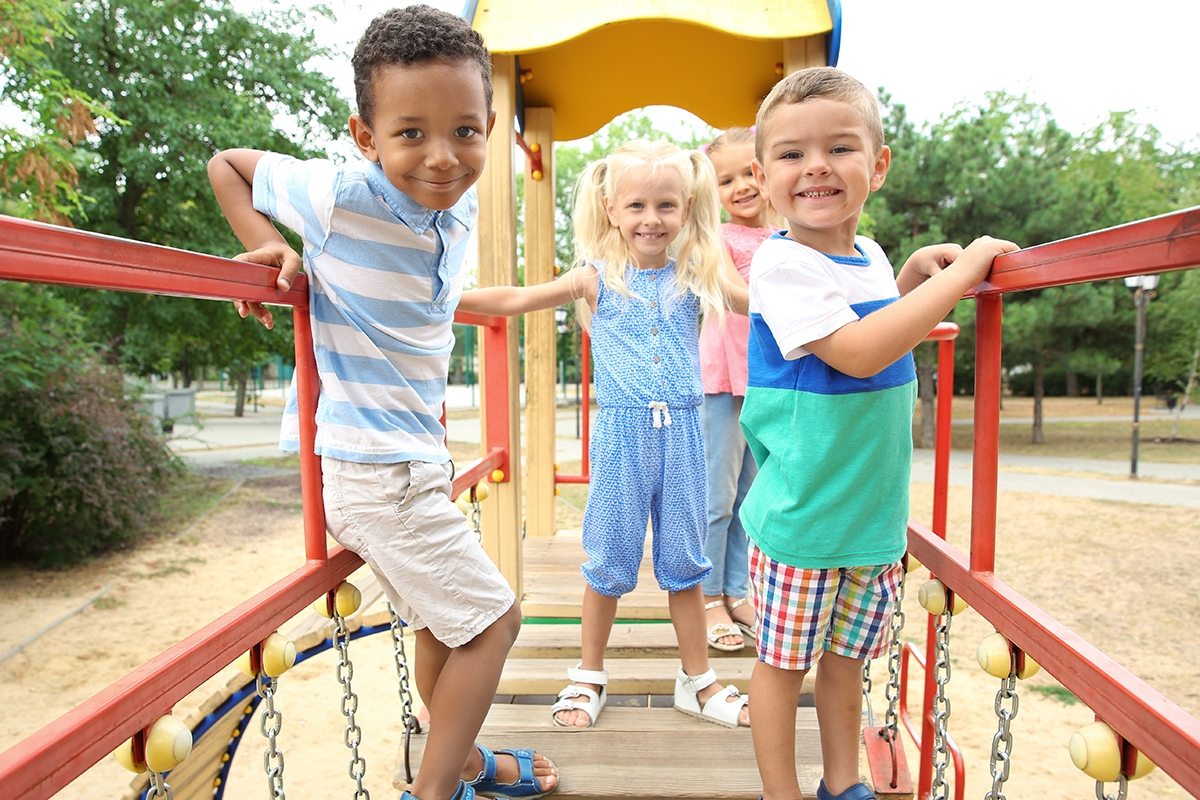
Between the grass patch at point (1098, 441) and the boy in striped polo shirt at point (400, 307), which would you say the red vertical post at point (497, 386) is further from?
the grass patch at point (1098, 441)

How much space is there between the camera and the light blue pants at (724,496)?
2615 mm

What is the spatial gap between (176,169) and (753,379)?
11458 millimetres

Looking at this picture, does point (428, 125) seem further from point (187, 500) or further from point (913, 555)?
point (187, 500)

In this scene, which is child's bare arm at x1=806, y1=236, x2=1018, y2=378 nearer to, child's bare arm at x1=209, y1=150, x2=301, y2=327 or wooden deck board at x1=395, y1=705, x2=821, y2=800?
child's bare arm at x1=209, y1=150, x2=301, y2=327

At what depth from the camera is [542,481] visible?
4.05 meters

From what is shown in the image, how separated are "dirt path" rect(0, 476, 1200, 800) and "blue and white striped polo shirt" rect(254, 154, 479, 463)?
155 inches

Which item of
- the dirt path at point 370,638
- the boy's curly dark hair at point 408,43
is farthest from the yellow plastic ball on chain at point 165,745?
the dirt path at point 370,638

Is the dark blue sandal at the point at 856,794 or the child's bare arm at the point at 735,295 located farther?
the child's bare arm at the point at 735,295

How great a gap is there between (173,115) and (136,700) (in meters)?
11.4

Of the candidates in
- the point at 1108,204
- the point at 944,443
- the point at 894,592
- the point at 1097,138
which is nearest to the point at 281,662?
the point at 894,592

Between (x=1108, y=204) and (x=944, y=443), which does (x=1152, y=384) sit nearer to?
(x=1108, y=204)

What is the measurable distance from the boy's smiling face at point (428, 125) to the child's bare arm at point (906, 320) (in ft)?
2.23

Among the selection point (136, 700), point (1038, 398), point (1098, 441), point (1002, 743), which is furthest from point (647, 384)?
point (1098, 441)

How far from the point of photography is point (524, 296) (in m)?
1.97
